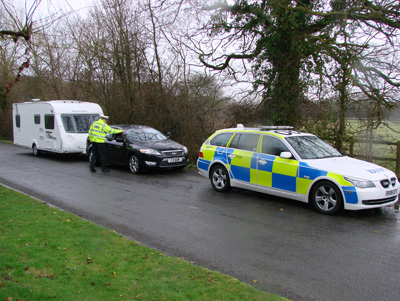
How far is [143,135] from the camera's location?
43.0 ft

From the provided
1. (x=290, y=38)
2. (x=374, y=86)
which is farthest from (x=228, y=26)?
(x=374, y=86)

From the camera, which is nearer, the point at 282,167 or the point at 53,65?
the point at 282,167

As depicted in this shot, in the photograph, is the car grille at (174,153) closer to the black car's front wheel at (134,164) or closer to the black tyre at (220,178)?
the black car's front wheel at (134,164)

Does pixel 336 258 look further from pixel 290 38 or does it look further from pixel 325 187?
pixel 290 38

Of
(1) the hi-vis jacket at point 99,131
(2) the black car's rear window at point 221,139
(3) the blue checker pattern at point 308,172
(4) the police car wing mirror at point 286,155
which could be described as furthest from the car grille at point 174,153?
(3) the blue checker pattern at point 308,172

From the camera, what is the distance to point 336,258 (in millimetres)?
4891

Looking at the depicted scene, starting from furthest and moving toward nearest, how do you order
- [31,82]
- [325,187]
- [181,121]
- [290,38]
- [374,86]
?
[31,82]
[181,121]
[290,38]
[374,86]
[325,187]

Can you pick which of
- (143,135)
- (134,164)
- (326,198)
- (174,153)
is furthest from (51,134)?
(326,198)

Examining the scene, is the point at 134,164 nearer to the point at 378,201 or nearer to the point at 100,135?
the point at 100,135

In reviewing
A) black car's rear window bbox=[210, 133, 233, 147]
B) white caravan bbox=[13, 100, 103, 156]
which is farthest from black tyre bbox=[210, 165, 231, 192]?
white caravan bbox=[13, 100, 103, 156]

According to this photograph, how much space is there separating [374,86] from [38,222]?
437 inches

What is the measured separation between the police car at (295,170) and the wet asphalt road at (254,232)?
0.35m

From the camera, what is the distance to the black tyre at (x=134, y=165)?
1204cm

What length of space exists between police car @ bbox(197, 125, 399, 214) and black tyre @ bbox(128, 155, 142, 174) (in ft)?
10.3
